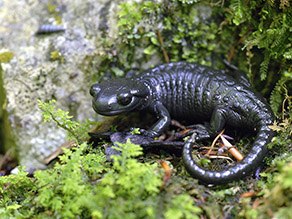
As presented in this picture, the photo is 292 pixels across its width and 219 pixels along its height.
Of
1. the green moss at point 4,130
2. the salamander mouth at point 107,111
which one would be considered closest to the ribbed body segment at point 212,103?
the salamander mouth at point 107,111

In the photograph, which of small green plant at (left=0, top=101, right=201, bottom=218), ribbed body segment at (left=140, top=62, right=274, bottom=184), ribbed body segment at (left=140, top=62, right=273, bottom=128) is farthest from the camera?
ribbed body segment at (left=140, top=62, right=273, bottom=128)

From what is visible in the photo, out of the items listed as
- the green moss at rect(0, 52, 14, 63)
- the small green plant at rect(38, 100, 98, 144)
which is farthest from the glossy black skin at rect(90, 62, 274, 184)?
the green moss at rect(0, 52, 14, 63)

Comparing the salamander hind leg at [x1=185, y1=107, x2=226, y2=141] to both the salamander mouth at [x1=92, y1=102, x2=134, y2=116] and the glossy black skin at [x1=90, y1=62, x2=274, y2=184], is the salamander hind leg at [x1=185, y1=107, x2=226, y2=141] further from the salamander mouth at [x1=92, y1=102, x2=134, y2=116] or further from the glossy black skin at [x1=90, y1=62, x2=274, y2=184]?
the salamander mouth at [x1=92, y1=102, x2=134, y2=116]

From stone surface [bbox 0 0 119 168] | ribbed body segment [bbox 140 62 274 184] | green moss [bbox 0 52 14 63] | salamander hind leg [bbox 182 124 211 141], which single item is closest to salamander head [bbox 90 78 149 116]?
ribbed body segment [bbox 140 62 274 184]

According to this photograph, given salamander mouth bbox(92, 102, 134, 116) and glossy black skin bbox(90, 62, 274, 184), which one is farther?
salamander mouth bbox(92, 102, 134, 116)

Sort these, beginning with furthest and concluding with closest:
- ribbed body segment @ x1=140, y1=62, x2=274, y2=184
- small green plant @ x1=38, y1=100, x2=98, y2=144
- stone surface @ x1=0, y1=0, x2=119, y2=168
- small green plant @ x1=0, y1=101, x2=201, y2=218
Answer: stone surface @ x1=0, y1=0, x2=119, y2=168 < small green plant @ x1=38, y1=100, x2=98, y2=144 < ribbed body segment @ x1=140, y1=62, x2=274, y2=184 < small green plant @ x1=0, y1=101, x2=201, y2=218

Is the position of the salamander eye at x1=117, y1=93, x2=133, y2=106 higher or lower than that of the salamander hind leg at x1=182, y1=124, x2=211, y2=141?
higher

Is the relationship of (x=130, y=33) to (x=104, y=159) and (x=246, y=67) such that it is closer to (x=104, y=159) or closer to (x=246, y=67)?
(x=246, y=67)

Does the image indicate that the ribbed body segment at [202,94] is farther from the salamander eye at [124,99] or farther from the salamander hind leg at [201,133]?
the salamander eye at [124,99]
